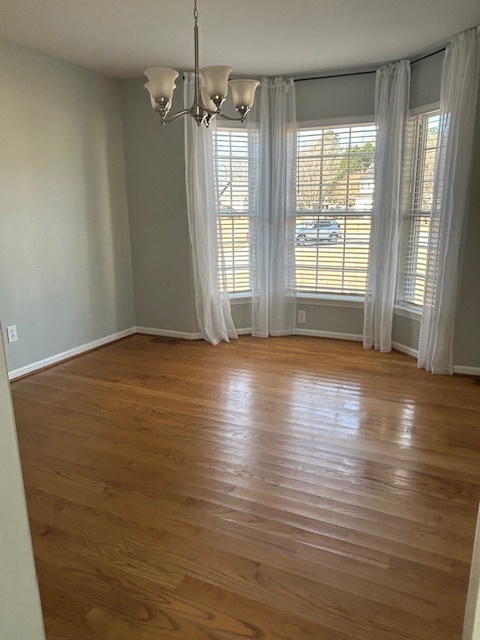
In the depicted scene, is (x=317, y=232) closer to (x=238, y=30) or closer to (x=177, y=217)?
(x=177, y=217)

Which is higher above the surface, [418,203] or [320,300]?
[418,203]

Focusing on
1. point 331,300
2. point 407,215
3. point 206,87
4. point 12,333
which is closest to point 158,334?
point 12,333

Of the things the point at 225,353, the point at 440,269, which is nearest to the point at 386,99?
the point at 440,269

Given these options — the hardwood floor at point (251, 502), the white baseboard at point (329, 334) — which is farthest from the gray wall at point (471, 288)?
the white baseboard at point (329, 334)

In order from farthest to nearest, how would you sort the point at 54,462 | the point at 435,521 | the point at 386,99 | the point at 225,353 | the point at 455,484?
the point at 225,353 → the point at 386,99 → the point at 54,462 → the point at 455,484 → the point at 435,521

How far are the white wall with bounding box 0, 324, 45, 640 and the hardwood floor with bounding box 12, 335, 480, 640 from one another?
0.65m

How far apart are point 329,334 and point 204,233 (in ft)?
5.57

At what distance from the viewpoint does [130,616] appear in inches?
60.0

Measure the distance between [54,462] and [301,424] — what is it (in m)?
1.49

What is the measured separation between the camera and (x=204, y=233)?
170 inches

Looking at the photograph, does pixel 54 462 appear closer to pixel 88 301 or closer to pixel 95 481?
pixel 95 481

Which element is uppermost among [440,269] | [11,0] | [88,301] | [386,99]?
[11,0]

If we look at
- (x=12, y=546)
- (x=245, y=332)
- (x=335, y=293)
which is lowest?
(x=245, y=332)

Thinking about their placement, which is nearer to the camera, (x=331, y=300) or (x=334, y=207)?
(x=334, y=207)
